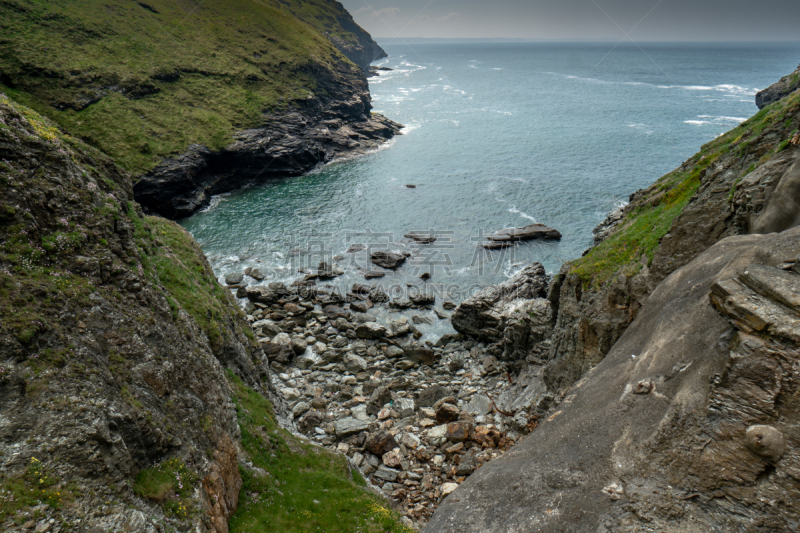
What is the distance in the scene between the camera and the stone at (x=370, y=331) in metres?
39.8

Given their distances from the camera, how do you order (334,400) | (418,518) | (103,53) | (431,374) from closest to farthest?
(418,518), (334,400), (431,374), (103,53)

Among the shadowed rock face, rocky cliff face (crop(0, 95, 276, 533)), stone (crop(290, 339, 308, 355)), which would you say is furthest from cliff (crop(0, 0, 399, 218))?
the shadowed rock face

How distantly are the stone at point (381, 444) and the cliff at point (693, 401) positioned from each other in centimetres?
1320

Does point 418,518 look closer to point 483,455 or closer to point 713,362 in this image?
point 483,455

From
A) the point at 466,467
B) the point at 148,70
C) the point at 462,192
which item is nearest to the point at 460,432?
the point at 466,467

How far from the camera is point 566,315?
25.4 meters

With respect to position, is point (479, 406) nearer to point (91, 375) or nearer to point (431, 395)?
point (431, 395)

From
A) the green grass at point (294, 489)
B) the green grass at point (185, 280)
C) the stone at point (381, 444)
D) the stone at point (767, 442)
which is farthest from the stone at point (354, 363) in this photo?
the stone at point (767, 442)

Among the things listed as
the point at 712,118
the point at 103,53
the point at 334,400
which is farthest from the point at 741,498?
the point at 712,118

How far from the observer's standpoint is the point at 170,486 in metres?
14.3

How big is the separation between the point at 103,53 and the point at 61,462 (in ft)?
325

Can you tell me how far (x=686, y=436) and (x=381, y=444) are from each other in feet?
65.7

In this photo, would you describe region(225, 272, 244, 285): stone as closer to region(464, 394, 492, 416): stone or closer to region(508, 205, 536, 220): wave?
region(464, 394, 492, 416): stone

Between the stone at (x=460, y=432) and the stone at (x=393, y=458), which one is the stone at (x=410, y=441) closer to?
the stone at (x=393, y=458)
